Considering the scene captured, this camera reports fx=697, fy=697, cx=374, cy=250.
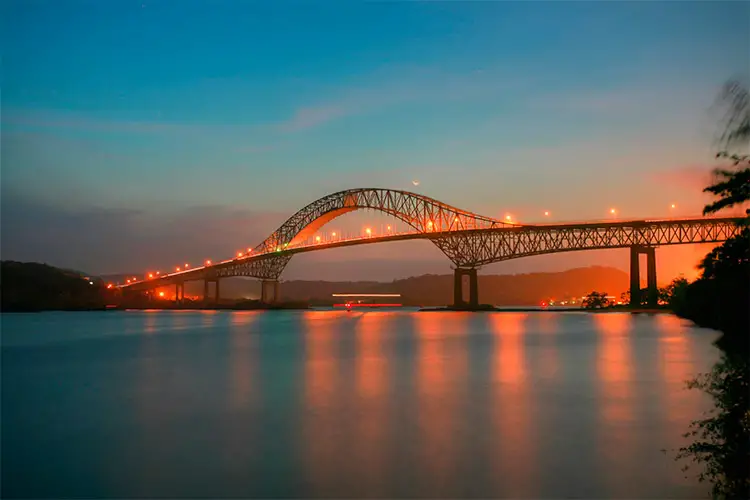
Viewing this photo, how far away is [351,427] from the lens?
11906mm

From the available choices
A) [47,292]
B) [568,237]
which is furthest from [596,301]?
[47,292]

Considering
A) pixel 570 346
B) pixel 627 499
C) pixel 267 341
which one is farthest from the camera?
pixel 267 341

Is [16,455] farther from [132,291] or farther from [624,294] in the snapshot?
[132,291]

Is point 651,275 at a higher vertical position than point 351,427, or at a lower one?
higher

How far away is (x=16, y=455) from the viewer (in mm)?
9789

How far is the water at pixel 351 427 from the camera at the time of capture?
8281 mm

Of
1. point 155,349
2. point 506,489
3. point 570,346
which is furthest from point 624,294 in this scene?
point 506,489

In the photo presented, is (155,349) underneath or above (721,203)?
underneath

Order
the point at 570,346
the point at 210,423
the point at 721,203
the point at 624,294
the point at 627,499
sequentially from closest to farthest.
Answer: the point at 627,499, the point at 210,423, the point at 721,203, the point at 570,346, the point at 624,294

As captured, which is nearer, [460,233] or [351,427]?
[351,427]

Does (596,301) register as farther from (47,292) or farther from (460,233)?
(47,292)

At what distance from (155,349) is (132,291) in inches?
4133

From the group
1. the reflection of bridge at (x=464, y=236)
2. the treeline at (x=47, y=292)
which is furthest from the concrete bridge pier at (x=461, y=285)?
the treeline at (x=47, y=292)

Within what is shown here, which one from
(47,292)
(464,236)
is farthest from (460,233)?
(47,292)
